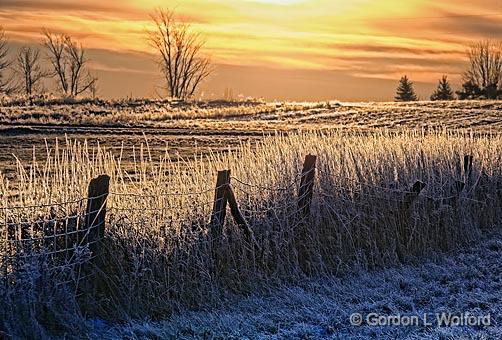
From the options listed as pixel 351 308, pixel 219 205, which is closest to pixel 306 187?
pixel 219 205

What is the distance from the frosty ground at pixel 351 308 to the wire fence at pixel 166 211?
0.88m

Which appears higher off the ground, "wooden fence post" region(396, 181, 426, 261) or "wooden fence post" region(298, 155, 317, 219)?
"wooden fence post" region(298, 155, 317, 219)

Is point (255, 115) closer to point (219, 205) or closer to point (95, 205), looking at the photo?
point (219, 205)

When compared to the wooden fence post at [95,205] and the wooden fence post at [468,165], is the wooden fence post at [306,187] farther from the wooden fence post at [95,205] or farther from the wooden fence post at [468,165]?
the wooden fence post at [468,165]

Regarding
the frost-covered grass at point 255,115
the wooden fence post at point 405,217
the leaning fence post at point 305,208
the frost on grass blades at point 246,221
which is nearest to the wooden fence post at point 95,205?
the frost on grass blades at point 246,221

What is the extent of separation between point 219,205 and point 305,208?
5.24ft

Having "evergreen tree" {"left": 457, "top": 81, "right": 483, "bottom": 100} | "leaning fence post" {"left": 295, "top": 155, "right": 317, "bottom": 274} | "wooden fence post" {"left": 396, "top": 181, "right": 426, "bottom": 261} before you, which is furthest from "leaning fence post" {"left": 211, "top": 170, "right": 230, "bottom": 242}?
"evergreen tree" {"left": 457, "top": 81, "right": 483, "bottom": 100}

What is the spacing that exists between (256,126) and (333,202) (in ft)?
79.7

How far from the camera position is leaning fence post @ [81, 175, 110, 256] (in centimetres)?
781

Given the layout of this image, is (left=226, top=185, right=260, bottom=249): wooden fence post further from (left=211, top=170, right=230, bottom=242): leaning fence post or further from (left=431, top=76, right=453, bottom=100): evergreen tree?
(left=431, top=76, right=453, bottom=100): evergreen tree

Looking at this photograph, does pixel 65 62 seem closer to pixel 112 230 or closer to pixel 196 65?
pixel 196 65

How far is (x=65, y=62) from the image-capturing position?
229 ft

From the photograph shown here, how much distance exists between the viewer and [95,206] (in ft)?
25.7

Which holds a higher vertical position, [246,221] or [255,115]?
[255,115]
